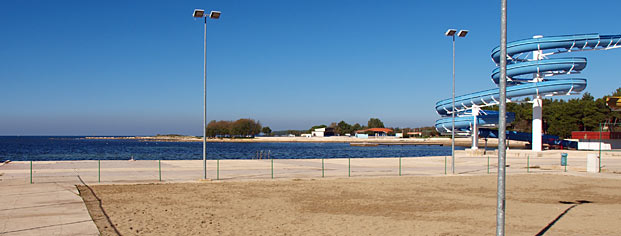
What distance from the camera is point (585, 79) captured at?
181ft

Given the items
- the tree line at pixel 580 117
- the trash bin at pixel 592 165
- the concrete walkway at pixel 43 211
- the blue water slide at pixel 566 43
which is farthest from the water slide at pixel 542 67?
the tree line at pixel 580 117

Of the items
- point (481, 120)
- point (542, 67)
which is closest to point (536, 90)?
point (542, 67)

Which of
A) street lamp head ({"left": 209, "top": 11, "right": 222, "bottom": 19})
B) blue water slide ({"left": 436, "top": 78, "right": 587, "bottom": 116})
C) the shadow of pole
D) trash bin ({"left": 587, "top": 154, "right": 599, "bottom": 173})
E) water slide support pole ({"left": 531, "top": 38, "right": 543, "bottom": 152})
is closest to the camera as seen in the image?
the shadow of pole

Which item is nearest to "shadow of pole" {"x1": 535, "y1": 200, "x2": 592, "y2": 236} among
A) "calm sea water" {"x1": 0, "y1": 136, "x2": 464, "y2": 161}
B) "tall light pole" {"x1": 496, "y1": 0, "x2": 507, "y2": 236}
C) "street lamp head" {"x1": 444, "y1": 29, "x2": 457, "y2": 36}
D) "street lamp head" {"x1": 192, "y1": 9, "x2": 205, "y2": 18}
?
"tall light pole" {"x1": 496, "y1": 0, "x2": 507, "y2": 236}

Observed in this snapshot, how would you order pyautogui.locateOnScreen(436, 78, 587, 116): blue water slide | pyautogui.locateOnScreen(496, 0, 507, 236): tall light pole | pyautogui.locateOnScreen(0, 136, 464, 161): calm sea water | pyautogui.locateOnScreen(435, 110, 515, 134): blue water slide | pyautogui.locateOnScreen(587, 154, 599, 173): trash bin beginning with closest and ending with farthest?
pyautogui.locateOnScreen(496, 0, 507, 236): tall light pole, pyautogui.locateOnScreen(587, 154, 599, 173): trash bin, pyautogui.locateOnScreen(436, 78, 587, 116): blue water slide, pyautogui.locateOnScreen(435, 110, 515, 134): blue water slide, pyautogui.locateOnScreen(0, 136, 464, 161): calm sea water

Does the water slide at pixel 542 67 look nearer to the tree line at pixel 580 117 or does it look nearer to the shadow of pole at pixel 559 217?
the shadow of pole at pixel 559 217

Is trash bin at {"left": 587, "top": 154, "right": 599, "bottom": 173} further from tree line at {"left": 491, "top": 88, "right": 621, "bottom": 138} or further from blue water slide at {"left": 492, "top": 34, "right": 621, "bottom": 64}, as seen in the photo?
tree line at {"left": 491, "top": 88, "right": 621, "bottom": 138}

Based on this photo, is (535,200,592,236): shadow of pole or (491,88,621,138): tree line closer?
(535,200,592,236): shadow of pole

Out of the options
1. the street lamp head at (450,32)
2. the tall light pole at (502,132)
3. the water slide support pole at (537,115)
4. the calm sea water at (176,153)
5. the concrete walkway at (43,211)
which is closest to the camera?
the tall light pole at (502,132)

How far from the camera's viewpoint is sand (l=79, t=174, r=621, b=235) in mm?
14391

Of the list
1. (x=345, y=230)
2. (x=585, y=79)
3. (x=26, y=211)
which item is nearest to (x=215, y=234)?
(x=345, y=230)

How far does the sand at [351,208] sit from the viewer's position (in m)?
14.4

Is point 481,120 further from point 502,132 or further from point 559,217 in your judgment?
point 502,132

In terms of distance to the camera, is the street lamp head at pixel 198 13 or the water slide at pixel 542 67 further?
the water slide at pixel 542 67
